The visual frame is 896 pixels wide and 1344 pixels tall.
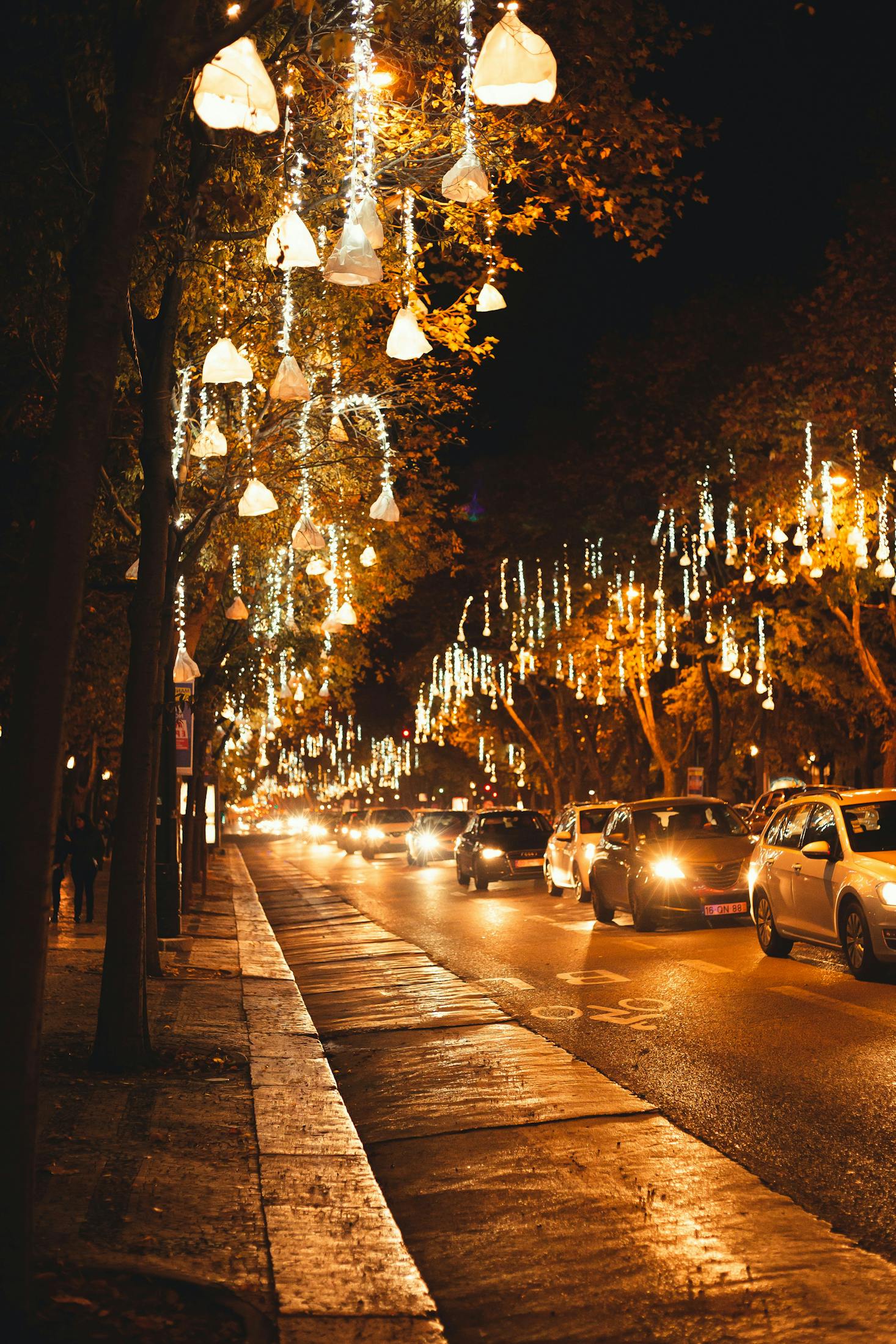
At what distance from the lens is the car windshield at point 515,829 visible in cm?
3136

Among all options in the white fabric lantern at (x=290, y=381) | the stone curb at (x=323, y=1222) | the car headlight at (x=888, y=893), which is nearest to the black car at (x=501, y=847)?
the car headlight at (x=888, y=893)

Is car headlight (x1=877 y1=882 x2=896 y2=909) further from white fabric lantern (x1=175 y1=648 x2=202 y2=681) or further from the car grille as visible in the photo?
white fabric lantern (x1=175 y1=648 x2=202 y2=681)

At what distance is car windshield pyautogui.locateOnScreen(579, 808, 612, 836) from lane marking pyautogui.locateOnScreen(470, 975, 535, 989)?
1059 centimetres

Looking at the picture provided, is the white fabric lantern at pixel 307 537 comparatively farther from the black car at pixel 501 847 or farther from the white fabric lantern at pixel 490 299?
the black car at pixel 501 847

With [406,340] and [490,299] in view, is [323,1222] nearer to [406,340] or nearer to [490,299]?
[406,340]

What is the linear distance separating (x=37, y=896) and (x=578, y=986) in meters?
9.89

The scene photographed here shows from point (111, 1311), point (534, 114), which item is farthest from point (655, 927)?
point (111, 1311)

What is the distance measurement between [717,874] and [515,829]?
43.5 ft

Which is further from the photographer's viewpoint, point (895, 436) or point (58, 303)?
point (895, 436)

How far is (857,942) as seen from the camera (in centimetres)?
1339

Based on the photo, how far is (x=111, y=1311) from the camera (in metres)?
4.69

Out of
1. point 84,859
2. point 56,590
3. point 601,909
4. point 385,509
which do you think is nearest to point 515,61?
point 56,590

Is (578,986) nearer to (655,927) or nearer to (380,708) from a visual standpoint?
(655,927)

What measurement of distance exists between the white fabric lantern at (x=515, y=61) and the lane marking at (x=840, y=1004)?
7.14m
